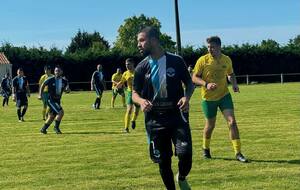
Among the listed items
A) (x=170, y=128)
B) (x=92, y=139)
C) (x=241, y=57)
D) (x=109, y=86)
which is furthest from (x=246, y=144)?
(x=241, y=57)

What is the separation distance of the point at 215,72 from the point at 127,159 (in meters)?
2.31

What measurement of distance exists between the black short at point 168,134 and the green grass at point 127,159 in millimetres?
1192

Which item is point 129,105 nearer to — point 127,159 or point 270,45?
point 127,159

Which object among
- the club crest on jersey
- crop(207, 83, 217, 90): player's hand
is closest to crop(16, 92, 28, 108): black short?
crop(207, 83, 217, 90): player's hand

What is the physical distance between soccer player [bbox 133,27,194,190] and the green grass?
1.22 metres

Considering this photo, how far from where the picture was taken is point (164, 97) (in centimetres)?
729

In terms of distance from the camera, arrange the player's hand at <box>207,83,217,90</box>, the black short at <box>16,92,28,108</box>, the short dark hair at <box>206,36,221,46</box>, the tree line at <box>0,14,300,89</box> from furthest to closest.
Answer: the tree line at <box>0,14,300,89</box> → the black short at <box>16,92,28,108</box> → the short dark hair at <box>206,36,221,46</box> → the player's hand at <box>207,83,217,90</box>

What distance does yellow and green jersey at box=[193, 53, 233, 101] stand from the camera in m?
10.7

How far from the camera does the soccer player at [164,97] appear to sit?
23.7ft

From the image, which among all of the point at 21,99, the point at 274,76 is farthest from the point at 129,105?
the point at 274,76

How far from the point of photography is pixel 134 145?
535 inches

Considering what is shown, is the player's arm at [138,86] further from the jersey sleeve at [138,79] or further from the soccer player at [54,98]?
the soccer player at [54,98]

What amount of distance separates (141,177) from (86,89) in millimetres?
51469

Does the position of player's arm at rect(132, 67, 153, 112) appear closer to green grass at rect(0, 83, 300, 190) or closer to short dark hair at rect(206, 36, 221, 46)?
green grass at rect(0, 83, 300, 190)
